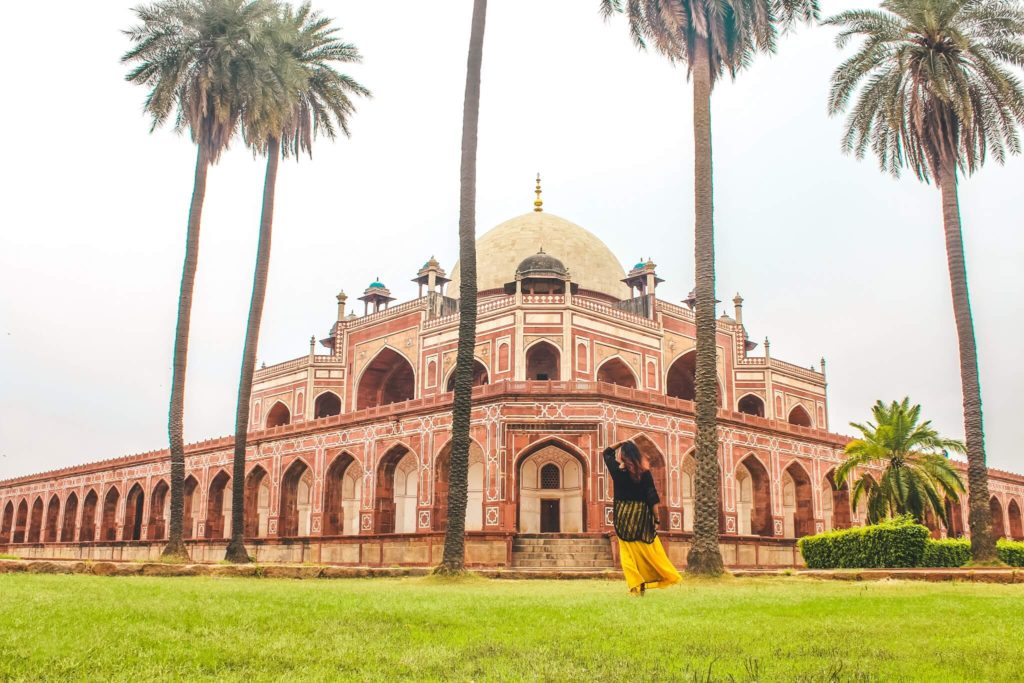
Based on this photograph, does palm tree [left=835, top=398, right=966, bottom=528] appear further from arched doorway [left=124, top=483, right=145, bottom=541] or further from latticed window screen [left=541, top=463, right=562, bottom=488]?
arched doorway [left=124, top=483, right=145, bottom=541]

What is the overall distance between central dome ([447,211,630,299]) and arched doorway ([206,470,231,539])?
15616 millimetres

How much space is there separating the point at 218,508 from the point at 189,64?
78.7 feet

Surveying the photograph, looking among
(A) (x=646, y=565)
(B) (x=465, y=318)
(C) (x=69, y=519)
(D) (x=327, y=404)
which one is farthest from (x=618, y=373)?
(C) (x=69, y=519)

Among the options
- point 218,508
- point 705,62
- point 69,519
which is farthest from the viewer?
point 69,519

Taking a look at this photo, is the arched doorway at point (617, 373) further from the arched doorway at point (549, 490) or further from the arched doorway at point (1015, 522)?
the arched doorway at point (1015, 522)

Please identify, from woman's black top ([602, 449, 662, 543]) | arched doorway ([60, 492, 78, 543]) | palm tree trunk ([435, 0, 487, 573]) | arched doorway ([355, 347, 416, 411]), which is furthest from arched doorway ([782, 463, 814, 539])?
arched doorway ([60, 492, 78, 543])

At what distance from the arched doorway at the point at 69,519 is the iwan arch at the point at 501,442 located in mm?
115

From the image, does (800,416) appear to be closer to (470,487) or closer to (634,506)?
(470,487)

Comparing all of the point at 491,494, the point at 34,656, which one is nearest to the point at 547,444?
the point at 491,494

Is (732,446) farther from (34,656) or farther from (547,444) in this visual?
(34,656)

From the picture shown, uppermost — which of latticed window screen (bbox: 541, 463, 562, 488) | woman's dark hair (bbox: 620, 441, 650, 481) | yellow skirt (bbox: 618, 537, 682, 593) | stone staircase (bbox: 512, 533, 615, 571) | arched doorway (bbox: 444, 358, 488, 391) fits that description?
arched doorway (bbox: 444, 358, 488, 391)

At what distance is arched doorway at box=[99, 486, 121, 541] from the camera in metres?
51.1

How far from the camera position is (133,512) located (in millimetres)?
50344

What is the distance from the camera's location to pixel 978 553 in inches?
906
